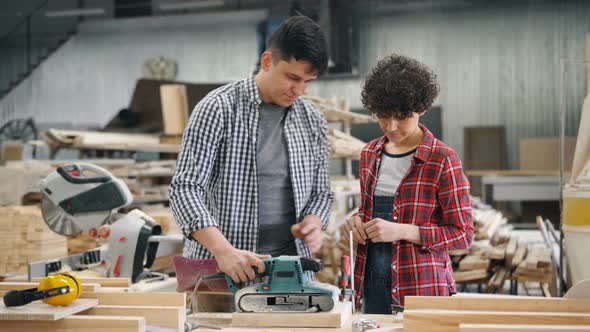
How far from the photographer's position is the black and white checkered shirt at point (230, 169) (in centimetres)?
195

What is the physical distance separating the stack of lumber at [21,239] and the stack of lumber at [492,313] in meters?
2.78

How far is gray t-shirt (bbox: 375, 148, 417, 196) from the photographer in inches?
81.4

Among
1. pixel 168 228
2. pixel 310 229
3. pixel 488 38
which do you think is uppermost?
pixel 488 38

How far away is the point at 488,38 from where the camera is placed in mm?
10766

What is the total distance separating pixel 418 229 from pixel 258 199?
0.52 m

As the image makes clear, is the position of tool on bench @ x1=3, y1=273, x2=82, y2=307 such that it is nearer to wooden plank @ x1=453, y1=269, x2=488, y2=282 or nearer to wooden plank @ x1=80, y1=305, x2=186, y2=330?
wooden plank @ x1=80, y1=305, x2=186, y2=330

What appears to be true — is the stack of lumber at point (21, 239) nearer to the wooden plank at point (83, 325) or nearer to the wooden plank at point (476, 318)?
the wooden plank at point (83, 325)

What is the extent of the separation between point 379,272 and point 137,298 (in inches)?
33.6

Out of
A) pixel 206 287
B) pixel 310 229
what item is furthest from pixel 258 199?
A: pixel 206 287

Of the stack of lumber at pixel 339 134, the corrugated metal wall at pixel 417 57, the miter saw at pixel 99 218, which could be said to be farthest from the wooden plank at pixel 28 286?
the corrugated metal wall at pixel 417 57

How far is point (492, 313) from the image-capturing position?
55.2 inches

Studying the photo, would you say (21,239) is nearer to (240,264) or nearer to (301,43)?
(240,264)

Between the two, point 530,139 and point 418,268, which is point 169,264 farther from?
point 530,139

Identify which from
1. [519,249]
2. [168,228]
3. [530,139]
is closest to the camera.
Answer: [168,228]
